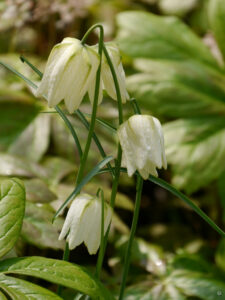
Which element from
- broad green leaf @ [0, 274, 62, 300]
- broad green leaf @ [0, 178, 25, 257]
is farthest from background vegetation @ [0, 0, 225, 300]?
broad green leaf @ [0, 274, 62, 300]

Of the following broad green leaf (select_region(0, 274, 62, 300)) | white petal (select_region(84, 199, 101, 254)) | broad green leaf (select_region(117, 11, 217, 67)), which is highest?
broad green leaf (select_region(117, 11, 217, 67))

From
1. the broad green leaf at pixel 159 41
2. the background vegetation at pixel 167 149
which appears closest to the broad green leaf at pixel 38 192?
the background vegetation at pixel 167 149

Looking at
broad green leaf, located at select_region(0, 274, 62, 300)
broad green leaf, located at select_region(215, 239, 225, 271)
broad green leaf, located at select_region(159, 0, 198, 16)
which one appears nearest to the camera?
broad green leaf, located at select_region(0, 274, 62, 300)

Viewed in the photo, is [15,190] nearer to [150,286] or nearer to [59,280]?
[59,280]

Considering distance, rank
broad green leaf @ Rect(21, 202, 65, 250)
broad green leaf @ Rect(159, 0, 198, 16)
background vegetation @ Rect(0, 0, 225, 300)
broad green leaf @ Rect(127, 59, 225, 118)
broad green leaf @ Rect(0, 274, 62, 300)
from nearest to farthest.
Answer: broad green leaf @ Rect(0, 274, 62, 300) < broad green leaf @ Rect(21, 202, 65, 250) < background vegetation @ Rect(0, 0, 225, 300) < broad green leaf @ Rect(127, 59, 225, 118) < broad green leaf @ Rect(159, 0, 198, 16)

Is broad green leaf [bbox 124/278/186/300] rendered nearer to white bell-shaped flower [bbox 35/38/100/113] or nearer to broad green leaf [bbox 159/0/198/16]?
white bell-shaped flower [bbox 35/38/100/113]

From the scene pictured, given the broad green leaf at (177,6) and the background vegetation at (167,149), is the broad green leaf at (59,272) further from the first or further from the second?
the broad green leaf at (177,6)
